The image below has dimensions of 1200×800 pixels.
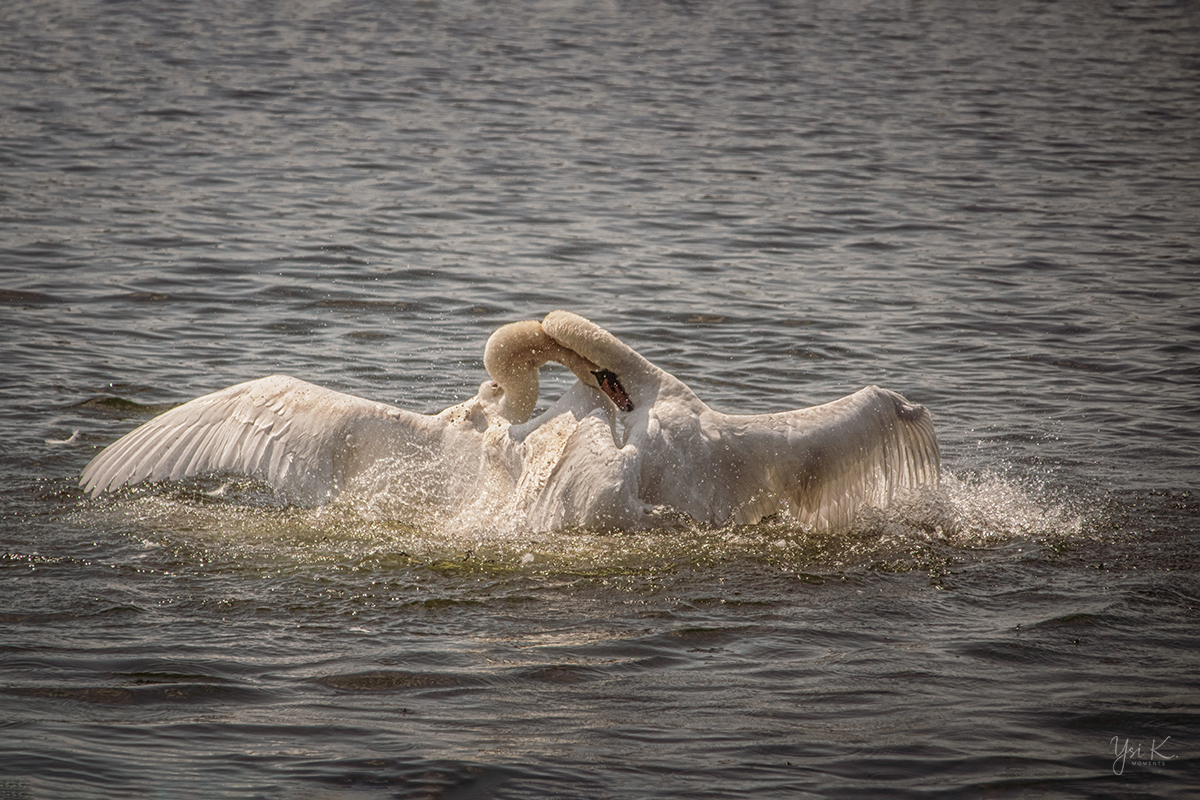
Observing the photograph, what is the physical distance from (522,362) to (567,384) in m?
3.04

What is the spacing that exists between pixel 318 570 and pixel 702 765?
2.77 m

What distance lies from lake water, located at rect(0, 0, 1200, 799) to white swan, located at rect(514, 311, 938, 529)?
0.62ft

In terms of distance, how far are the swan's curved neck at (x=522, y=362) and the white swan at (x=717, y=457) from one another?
189mm

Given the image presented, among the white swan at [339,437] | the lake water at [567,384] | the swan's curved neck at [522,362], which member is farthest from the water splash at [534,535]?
the swan's curved neck at [522,362]

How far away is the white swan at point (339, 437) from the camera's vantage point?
7.50 metres

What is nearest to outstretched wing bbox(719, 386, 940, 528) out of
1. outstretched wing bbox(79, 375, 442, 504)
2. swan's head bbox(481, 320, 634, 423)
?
swan's head bbox(481, 320, 634, 423)

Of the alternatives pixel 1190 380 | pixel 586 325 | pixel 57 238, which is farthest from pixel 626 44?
pixel 586 325

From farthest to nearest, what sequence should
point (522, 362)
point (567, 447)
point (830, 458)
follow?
point (522, 362), point (830, 458), point (567, 447)

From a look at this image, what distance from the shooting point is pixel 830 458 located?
7363mm

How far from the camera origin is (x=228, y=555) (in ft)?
23.2

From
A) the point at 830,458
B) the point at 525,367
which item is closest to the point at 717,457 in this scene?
the point at 830,458

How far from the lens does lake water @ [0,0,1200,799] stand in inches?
200

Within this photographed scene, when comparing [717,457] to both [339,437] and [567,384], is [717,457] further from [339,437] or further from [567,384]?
[567,384]

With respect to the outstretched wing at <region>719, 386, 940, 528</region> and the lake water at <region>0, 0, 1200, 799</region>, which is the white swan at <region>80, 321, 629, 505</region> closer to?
the lake water at <region>0, 0, 1200, 799</region>
